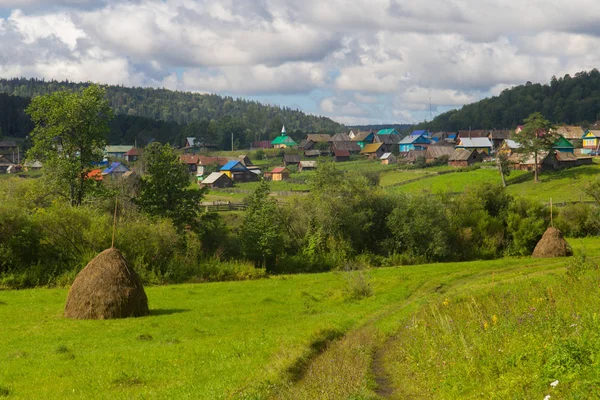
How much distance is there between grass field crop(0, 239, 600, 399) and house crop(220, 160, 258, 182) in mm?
89729

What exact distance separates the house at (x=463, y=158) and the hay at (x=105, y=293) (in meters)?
104

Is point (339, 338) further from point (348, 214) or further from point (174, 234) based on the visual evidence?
point (348, 214)

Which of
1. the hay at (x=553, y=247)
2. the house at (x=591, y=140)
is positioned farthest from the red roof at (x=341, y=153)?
the hay at (x=553, y=247)

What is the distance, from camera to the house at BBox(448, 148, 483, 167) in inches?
4902

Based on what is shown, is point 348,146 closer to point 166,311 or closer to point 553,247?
point 553,247

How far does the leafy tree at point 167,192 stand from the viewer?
49.3 meters

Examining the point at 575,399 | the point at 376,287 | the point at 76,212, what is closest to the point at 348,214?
the point at 376,287

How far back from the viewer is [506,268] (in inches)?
1753

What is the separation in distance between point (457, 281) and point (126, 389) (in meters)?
26.5

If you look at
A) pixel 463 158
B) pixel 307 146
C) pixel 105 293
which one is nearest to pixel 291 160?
pixel 307 146

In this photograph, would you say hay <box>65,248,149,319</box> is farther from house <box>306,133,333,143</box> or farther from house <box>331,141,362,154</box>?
house <box>306,133,333,143</box>

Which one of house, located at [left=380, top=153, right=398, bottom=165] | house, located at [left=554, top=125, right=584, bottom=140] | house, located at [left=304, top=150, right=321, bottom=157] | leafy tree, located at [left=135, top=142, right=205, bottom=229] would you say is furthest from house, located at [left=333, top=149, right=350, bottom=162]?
leafy tree, located at [left=135, top=142, right=205, bottom=229]

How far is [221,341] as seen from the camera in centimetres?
2216

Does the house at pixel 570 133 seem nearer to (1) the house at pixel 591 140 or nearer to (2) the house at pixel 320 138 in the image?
(1) the house at pixel 591 140
